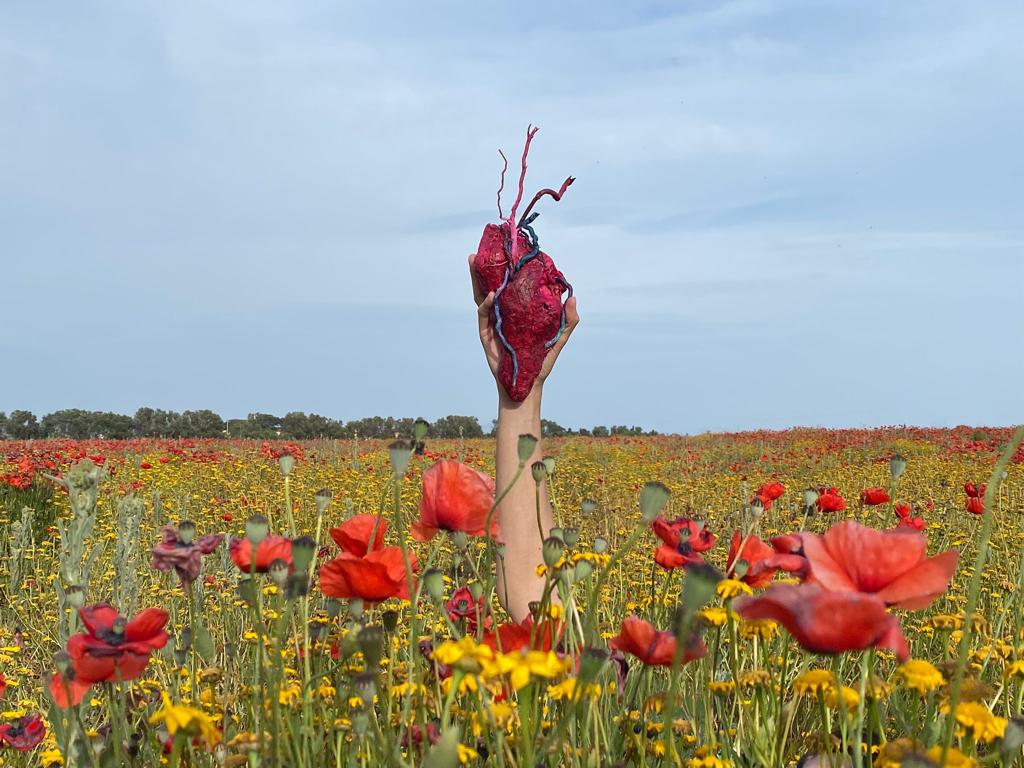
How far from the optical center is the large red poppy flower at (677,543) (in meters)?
1.80

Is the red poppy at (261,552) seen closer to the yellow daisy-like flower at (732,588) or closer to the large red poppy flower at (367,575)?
the large red poppy flower at (367,575)

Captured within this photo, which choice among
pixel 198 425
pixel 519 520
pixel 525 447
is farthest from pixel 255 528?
pixel 198 425

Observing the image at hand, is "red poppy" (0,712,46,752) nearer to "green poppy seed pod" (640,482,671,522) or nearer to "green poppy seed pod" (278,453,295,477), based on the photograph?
"green poppy seed pod" (278,453,295,477)

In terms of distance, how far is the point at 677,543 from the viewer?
1862 millimetres

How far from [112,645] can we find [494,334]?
2.45 meters

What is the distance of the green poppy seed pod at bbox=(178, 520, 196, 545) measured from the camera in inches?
66.8

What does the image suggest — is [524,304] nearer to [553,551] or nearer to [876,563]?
[553,551]

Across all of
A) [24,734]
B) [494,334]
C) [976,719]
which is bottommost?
[24,734]

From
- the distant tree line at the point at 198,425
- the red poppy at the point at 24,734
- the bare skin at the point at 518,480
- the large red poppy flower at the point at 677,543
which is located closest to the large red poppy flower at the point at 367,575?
the large red poppy flower at the point at 677,543

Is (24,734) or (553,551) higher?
(553,551)

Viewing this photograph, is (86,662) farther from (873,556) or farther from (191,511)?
(191,511)

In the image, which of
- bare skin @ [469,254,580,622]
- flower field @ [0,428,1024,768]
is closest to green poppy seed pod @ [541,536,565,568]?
flower field @ [0,428,1024,768]

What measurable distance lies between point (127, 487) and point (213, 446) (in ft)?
18.8

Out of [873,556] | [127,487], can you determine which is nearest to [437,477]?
[873,556]
